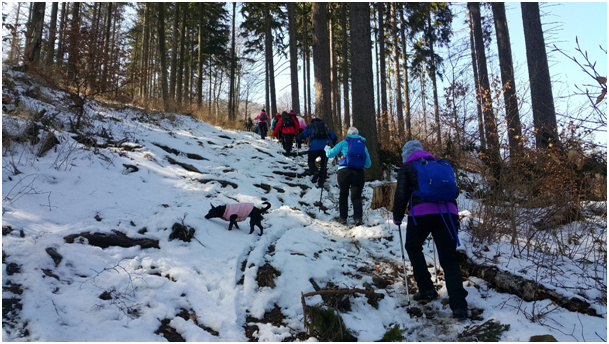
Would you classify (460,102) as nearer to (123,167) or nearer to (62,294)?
(123,167)

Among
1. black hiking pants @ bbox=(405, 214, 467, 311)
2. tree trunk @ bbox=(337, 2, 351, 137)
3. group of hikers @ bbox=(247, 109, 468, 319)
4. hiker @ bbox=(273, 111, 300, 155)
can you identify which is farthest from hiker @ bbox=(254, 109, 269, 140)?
black hiking pants @ bbox=(405, 214, 467, 311)

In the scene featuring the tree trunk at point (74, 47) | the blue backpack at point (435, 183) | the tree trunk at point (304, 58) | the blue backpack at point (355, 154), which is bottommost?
the blue backpack at point (435, 183)

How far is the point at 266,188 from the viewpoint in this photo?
25.1 ft

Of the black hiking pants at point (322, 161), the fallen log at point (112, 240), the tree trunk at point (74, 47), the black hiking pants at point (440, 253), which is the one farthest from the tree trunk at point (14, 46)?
the black hiking pants at point (440, 253)

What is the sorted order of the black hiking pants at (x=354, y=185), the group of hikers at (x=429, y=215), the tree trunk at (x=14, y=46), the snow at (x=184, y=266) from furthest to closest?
the tree trunk at (x=14, y=46) → the black hiking pants at (x=354, y=185) → the group of hikers at (x=429, y=215) → the snow at (x=184, y=266)

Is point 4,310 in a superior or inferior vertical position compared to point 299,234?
inferior

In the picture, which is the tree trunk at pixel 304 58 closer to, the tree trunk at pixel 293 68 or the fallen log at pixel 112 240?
the tree trunk at pixel 293 68

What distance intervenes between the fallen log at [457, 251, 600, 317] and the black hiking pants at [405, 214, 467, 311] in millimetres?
661

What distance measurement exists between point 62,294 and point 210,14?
74.5ft

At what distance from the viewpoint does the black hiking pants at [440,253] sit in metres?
3.18

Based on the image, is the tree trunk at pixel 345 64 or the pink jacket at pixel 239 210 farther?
the tree trunk at pixel 345 64

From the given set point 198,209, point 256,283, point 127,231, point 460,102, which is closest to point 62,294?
point 127,231

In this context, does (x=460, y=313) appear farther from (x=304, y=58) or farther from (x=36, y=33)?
(x=304, y=58)

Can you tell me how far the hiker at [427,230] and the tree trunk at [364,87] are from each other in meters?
4.80
